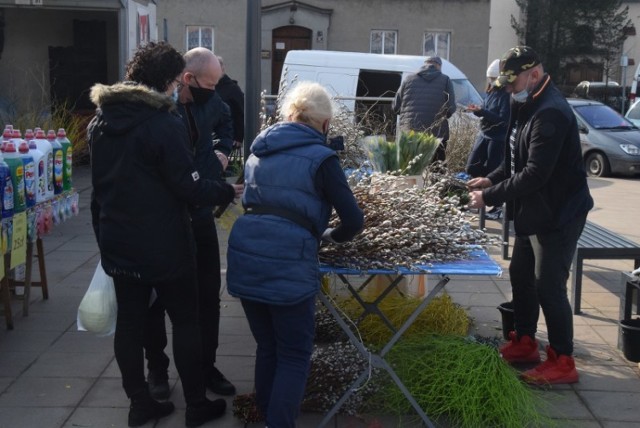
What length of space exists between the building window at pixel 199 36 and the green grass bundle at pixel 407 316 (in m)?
20.4

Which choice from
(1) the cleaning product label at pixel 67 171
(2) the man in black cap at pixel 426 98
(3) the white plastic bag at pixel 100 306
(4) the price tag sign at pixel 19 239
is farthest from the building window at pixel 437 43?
(3) the white plastic bag at pixel 100 306

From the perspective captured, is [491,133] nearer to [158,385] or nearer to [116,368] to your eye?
[116,368]

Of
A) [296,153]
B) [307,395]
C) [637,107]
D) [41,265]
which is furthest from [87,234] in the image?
[637,107]

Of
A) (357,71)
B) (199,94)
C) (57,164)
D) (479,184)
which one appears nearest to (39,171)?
(57,164)

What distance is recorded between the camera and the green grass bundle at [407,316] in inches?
200

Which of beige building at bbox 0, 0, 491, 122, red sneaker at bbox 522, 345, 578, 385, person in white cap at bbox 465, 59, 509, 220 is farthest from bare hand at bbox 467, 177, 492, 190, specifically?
beige building at bbox 0, 0, 491, 122

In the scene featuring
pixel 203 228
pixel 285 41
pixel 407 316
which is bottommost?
pixel 407 316

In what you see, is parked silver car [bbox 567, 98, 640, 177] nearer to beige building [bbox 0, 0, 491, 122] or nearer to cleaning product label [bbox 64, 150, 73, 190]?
beige building [bbox 0, 0, 491, 122]

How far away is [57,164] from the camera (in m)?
5.77

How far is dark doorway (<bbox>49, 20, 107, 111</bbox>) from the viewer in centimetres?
1482

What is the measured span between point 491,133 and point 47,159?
4.62 m

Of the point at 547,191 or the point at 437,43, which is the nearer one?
the point at 547,191

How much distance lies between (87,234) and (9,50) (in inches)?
283

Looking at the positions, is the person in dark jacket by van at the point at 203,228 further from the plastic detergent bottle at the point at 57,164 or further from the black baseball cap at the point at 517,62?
the plastic detergent bottle at the point at 57,164
